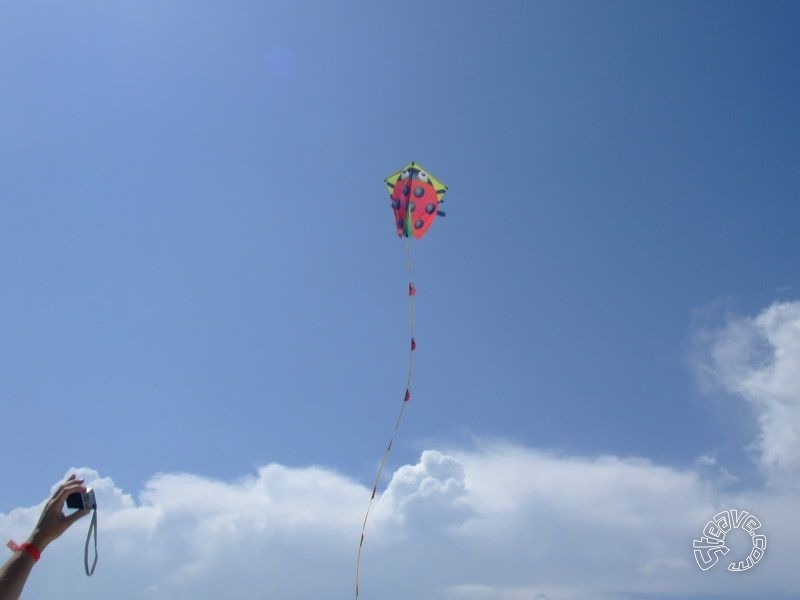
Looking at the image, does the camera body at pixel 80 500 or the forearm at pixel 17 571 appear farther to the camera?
the camera body at pixel 80 500

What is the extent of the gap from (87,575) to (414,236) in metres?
27.6

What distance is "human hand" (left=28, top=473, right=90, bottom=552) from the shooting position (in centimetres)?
604

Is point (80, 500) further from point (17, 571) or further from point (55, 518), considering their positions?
point (17, 571)

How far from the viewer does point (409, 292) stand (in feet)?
101

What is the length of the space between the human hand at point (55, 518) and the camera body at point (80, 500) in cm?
3

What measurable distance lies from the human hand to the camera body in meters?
0.03

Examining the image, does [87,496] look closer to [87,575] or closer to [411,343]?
[87,575]

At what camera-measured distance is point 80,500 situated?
652cm

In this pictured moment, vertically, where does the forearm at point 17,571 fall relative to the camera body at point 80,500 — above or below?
below

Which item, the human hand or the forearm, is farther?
the human hand

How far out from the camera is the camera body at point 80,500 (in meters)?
6.47

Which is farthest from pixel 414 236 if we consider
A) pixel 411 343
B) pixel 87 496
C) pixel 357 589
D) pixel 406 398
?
pixel 87 496

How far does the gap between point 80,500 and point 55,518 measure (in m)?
0.32

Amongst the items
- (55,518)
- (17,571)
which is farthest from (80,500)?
(17,571)
